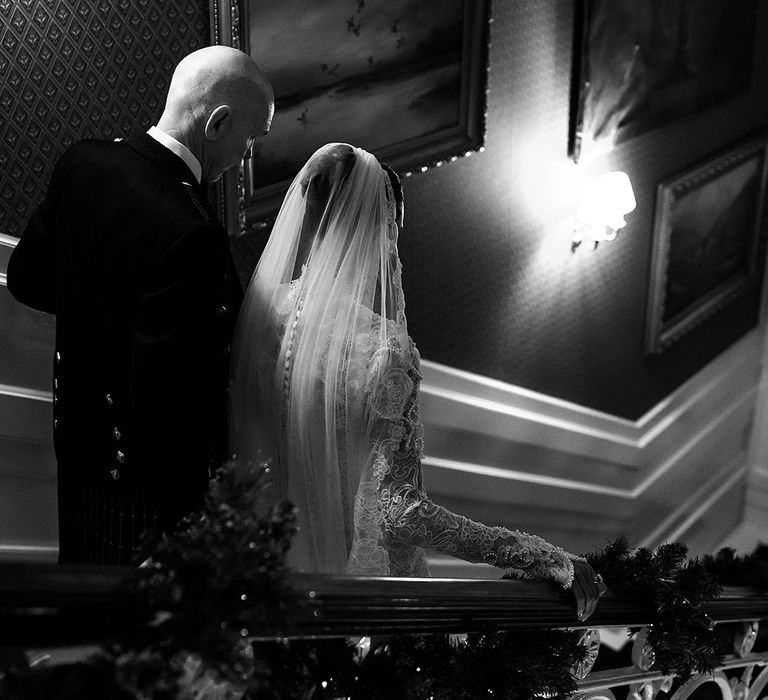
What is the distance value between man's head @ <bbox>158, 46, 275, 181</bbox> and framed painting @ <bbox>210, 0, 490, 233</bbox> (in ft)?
3.04

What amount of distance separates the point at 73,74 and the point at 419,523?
1.78m

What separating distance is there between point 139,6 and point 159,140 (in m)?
0.91

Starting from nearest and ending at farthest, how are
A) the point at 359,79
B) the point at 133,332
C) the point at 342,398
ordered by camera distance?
the point at 133,332 → the point at 342,398 → the point at 359,79

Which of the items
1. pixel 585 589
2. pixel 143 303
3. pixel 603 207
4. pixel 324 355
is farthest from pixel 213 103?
pixel 603 207

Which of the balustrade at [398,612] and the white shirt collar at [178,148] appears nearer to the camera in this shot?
the balustrade at [398,612]

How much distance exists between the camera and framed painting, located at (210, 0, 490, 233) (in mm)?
3881

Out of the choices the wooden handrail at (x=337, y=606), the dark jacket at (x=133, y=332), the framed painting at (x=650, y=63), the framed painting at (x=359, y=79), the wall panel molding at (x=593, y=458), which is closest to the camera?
the wooden handrail at (x=337, y=606)

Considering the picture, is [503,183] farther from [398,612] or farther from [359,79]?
[398,612]

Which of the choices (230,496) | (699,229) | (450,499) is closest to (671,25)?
(699,229)

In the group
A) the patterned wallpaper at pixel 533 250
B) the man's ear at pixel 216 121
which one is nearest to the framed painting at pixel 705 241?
the patterned wallpaper at pixel 533 250

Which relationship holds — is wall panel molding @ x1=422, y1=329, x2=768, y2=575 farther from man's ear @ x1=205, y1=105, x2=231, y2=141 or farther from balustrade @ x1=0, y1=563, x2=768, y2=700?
man's ear @ x1=205, y1=105, x2=231, y2=141

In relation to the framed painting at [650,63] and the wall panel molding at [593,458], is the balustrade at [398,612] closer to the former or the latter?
the wall panel molding at [593,458]

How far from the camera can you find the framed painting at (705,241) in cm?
634

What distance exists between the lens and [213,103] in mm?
2824
